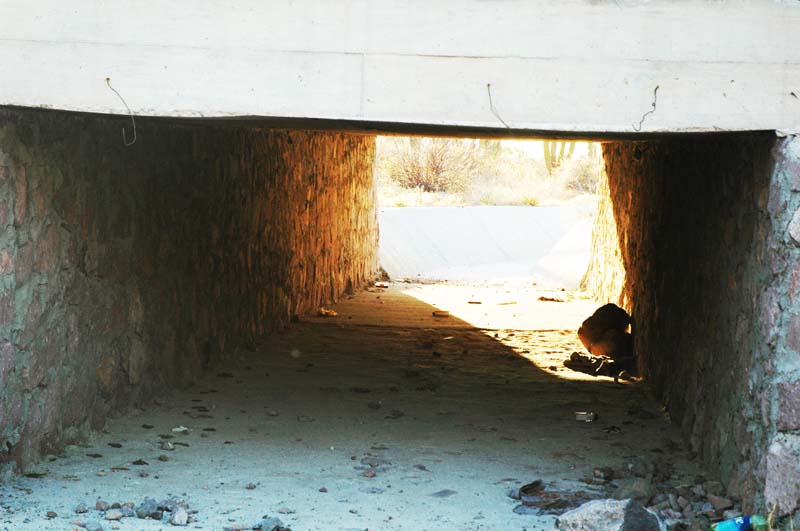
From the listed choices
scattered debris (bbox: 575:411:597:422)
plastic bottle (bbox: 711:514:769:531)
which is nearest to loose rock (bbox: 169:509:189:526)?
plastic bottle (bbox: 711:514:769:531)

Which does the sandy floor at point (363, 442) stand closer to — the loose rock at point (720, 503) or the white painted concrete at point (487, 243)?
the loose rock at point (720, 503)

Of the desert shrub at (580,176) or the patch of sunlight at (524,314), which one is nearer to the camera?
the patch of sunlight at (524,314)

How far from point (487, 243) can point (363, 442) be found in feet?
54.3

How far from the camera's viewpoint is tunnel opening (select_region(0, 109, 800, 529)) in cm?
425

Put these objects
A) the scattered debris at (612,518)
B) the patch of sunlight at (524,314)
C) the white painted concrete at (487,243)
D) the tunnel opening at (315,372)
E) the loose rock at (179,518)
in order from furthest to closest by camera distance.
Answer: the white painted concrete at (487,243) < the patch of sunlight at (524,314) < the tunnel opening at (315,372) < the loose rock at (179,518) < the scattered debris at (612,518)

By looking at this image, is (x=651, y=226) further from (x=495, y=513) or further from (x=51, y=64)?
(x=51, y=64)

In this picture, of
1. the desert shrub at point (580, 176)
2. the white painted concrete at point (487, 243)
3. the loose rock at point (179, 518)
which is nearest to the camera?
the loose rock at point (179, 518)

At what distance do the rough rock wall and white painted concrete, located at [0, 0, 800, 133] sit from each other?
58 cm

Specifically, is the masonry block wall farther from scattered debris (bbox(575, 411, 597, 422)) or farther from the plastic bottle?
scattered debris (bbox(575, 411, 597, 422))

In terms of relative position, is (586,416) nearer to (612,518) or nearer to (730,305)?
(730,305)

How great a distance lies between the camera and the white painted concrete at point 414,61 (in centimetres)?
405

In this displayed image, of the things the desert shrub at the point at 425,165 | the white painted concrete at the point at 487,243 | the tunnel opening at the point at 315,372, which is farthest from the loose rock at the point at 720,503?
the desert shrub at the point at 425,165

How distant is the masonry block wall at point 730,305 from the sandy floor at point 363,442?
386 millimetres

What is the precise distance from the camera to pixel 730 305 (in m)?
4.70
